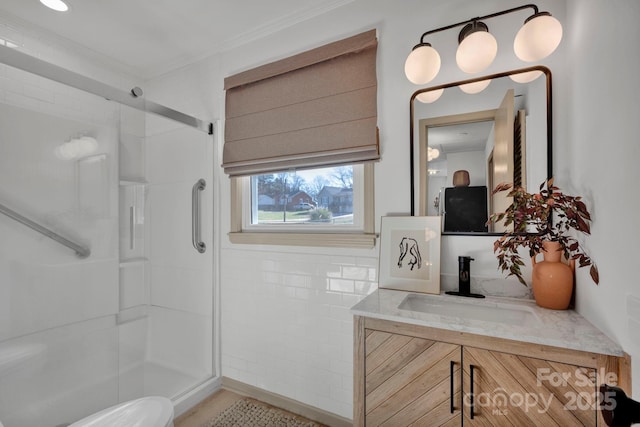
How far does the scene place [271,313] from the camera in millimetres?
2104

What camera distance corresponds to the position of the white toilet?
1.16 metres

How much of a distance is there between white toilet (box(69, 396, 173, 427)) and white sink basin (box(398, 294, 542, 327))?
1064 mm

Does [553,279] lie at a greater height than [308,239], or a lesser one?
lesser

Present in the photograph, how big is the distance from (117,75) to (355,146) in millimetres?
2224

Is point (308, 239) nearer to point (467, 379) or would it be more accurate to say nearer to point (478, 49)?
point (467, 379)

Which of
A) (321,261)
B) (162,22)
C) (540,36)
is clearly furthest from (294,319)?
(162,22)

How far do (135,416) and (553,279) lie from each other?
5.86ft

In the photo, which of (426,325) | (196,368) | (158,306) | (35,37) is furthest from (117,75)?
(426,325)

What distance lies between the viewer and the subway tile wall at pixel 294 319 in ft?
6.02

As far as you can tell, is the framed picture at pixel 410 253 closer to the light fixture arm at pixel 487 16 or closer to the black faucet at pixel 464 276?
the black faucet at pixel 464 276

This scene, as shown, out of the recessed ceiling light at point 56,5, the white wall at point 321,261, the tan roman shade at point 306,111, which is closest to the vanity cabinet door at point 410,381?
the white wall at point 321,261

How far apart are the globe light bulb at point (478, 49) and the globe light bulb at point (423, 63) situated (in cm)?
13

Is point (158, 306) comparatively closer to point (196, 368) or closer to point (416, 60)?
point (196, 368)

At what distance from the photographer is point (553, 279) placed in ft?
4.13
